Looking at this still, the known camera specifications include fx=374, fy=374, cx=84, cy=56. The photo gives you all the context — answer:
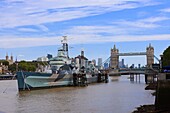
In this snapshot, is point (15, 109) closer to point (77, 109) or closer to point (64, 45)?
point (77, 109)

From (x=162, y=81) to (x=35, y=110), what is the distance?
47.1ft

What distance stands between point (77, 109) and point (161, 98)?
11386 millimetres

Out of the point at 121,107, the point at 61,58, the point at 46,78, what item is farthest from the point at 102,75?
the point at 121,107

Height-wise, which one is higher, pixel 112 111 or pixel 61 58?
pixel 61 58

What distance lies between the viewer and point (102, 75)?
141625 millimetres

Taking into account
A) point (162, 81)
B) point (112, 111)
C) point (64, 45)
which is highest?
point (64, 45)

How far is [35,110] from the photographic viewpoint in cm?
3922

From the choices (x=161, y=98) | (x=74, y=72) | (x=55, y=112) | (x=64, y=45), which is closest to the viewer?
(x=161, y=98)

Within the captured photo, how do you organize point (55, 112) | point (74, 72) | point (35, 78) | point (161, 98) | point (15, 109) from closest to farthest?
point (161, 98)
point (55, 112)
point (15, 109)
point (35, 78)
point (74, 72)

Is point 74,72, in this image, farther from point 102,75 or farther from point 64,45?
point 102,75

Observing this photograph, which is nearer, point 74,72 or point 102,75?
point 74,72

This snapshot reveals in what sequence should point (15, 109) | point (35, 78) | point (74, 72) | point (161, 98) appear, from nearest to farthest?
1. point (161, 98)
2. point (15, 109)
3. point (35, 78)
4. point (74, 72)

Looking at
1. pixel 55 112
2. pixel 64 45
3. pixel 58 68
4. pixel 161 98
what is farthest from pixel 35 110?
pixel 64 45

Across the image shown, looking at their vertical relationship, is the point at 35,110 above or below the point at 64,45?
below
